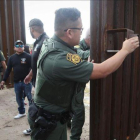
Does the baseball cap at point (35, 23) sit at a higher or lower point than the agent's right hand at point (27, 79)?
higher

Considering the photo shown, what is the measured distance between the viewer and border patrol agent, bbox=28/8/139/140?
52.4 inches

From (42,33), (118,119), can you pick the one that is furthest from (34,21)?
(118,119)

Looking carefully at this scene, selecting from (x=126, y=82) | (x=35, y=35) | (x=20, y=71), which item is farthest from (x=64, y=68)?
(x=20, y=71)

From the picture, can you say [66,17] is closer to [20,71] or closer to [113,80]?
[113,80]

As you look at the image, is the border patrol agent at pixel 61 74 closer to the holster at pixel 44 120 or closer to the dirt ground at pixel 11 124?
the holster at pixel 44 120

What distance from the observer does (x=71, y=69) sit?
131 cm

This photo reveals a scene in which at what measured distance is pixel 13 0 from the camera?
6258mm

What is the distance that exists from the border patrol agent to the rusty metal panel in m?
5.37

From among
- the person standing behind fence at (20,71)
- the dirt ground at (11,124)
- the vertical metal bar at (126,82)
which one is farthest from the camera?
the person standing behind fence at (20,71)

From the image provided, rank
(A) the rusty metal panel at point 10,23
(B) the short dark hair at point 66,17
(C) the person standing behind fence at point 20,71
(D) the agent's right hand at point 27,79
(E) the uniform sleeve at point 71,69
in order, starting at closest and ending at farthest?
1. (E) the uniform sleeve at point 71,69
2. (B) the short dark hair at point 66,17
3. (D) the agent's right hand at point 27,79
4. (C) the person standing behind fence at point 20,71
5. (A) the rusty metal panel at point 10,23

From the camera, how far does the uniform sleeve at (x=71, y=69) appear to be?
1.31 m

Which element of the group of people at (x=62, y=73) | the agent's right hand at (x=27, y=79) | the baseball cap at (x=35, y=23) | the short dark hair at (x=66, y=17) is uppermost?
the baseball cap at (x=35, y=23)

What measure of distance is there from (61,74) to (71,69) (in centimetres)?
9

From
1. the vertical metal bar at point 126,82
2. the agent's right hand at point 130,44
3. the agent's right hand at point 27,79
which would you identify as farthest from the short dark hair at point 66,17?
the agent's right hand at point 27,79
